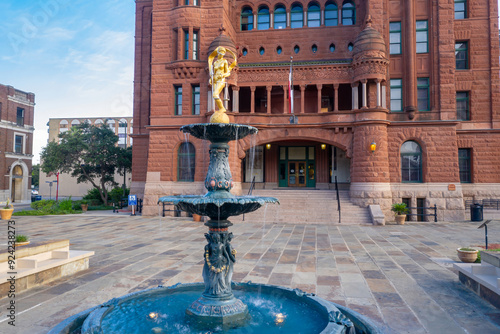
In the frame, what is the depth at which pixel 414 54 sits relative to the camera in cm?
2403

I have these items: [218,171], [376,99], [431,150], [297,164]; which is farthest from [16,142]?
[218,171]

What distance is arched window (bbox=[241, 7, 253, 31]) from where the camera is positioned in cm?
2863

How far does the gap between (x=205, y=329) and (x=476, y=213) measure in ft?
75.4

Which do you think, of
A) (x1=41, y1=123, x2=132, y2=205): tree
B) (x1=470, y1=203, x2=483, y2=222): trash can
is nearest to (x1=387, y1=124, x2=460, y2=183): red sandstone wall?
(x1=470, y1=203, x2=483, y2=222): trash can

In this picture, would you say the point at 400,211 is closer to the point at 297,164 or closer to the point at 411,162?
the point at 411,162

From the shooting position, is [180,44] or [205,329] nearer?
[205,329]

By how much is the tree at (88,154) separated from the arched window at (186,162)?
448 inches

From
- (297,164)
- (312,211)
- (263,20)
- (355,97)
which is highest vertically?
(263,20)

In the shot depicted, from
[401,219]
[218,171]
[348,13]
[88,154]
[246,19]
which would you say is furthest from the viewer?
[88,154]

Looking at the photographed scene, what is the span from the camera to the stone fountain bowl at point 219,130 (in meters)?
5.83

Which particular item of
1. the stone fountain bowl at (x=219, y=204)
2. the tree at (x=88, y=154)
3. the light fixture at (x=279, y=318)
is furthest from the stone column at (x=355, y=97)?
the tree at (x=88, y=154)

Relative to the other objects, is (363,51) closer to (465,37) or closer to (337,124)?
(337,124)

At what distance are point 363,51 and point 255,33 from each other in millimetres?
9481

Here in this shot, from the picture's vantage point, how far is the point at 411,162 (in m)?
23.5
